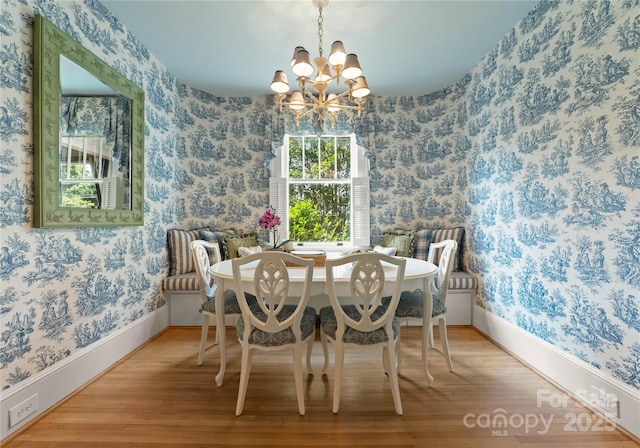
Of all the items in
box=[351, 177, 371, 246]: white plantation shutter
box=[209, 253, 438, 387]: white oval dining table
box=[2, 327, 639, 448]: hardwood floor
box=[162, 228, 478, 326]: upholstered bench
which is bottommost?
box=[2, 327, 639, 448]: hardwood floor

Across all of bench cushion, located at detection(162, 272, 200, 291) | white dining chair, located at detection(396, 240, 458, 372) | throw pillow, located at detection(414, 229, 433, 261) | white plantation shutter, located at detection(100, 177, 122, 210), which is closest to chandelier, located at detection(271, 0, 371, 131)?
white dining chair, located at detection(396, 240, 458, 372)

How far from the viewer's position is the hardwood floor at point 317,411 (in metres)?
1.54

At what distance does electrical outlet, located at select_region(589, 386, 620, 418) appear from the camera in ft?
5.39

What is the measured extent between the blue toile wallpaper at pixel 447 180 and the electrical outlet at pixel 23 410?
5.1 inches

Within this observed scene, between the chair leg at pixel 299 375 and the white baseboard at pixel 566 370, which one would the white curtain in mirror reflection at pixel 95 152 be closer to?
the chair leg at pixel 299 375

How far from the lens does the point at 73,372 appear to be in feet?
6.44

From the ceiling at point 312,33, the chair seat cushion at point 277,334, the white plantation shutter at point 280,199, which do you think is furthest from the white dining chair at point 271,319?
the white plantation shutter at point 280,199

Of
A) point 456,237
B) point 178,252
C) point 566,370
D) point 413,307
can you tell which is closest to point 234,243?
point 178,252

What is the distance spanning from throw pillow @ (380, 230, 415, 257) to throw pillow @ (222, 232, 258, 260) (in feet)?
5.28

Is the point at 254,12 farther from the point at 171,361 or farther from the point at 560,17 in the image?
the point at 171,361

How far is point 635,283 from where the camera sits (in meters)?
1.55

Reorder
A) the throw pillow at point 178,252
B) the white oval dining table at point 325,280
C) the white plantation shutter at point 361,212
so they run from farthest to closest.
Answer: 1. the white plantation shutter at point 361,212
2. the throw pillow at point 178,252
3. the white oval dining table at point 325,280

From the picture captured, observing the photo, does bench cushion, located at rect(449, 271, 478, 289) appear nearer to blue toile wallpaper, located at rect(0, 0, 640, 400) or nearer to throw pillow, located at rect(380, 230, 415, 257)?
blue toile wallpaper, located at rect(0, 0, 640, 400)

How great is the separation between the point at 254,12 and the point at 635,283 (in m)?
2.97
